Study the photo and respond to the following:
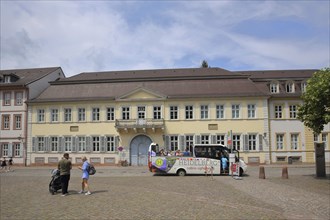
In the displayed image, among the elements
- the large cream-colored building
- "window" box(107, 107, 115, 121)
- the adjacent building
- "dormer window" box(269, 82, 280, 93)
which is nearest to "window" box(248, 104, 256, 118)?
the large cream-colored building

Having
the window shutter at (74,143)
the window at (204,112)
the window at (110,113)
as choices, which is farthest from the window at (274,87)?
the window shutter at (74,143)

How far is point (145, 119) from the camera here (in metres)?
35.3

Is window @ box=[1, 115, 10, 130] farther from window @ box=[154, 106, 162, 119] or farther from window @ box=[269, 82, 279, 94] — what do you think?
window @ box=[269, 82, 279, 94]

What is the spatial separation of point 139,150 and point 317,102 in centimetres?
2179

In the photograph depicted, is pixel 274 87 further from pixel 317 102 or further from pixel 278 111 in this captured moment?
pixel 317 102

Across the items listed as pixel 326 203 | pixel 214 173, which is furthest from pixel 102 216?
pixel 214 173

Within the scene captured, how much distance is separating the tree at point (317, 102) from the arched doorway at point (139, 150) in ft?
65.5

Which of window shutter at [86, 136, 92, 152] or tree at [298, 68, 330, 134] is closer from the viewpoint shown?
tree at [298, 68, 330, 134]

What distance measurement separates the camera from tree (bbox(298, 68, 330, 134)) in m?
17.8

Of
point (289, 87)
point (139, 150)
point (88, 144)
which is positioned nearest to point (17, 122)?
point (88, 144)

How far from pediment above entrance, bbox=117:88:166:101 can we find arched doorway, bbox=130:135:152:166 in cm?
419

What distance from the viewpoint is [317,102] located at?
18.1m

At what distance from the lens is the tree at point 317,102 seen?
1775 cm

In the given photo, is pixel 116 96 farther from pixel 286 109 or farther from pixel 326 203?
pixel 326 203
